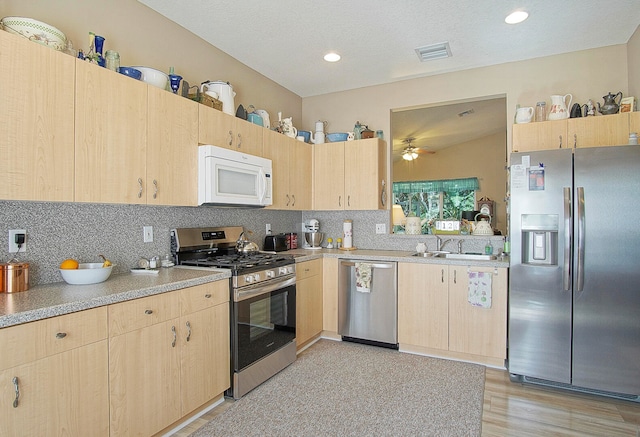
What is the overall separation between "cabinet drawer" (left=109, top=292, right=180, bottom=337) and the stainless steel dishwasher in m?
→ 1.87

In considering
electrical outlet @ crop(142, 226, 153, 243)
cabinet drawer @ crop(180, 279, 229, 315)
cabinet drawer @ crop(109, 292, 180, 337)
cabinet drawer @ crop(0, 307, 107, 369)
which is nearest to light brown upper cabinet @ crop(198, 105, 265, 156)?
electrical outlet @ crop(142, 226, 153, 243)

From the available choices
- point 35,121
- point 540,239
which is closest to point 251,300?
point 35,121

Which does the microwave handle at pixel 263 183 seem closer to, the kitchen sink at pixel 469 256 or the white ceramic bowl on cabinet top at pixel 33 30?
the white ceramic bowl on cabinet top at pixel 33 30

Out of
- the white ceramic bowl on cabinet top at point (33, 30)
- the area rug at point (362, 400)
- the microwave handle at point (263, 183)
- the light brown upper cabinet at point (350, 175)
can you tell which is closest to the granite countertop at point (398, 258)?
the light brown upper cabinet at point (350, 175)

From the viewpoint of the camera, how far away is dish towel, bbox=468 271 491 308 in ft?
9.80

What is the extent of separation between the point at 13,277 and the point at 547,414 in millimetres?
3168

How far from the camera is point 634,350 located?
2459 millimetres

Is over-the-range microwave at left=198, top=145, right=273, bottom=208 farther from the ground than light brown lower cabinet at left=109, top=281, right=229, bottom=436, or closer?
farther from the ground

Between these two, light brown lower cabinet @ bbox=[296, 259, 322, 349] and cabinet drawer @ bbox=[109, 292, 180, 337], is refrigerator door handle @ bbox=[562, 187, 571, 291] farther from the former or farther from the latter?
cabinet drawer @ bbox=[109, 292, 180, 337]

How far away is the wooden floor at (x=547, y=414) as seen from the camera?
2.14 metres

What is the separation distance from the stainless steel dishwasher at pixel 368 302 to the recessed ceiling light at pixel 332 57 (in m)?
1.96

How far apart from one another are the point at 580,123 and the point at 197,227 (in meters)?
3.26

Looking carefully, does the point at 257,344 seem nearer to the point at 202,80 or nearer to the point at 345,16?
the point at 202,80

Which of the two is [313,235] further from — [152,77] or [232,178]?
[152,77]
